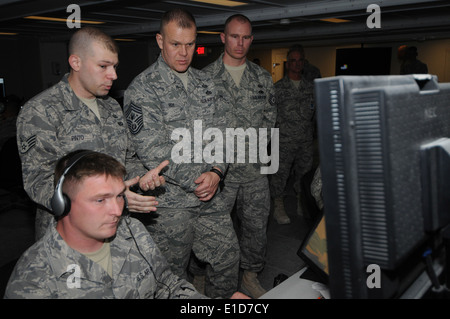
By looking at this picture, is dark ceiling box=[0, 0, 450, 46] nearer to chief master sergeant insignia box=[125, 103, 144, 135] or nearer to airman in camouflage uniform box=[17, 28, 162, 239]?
airman in camouflage uniform box=[17, 28, 162, 239]

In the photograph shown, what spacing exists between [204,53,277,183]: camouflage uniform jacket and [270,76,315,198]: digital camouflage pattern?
3.88 ft

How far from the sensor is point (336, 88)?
0.54 meters

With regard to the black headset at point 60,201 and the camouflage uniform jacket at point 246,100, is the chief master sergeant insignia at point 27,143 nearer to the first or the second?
the black headset at point 60,201

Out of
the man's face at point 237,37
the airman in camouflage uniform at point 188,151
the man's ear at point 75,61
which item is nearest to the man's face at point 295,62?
the man's face at point 237,37

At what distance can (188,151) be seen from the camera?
1.72 metres

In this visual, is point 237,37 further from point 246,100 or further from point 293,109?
point 293,109

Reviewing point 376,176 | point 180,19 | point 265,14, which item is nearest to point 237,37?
point 180,19

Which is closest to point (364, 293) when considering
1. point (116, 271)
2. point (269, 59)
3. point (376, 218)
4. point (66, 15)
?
point (376, 218)

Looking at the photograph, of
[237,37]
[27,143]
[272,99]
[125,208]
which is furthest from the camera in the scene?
[272,99]

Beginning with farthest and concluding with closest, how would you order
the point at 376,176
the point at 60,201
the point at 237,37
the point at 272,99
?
the point at 272,99 → the point at 237,37 → the point at 60,201 → the point at 376,176

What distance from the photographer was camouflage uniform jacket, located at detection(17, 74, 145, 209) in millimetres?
1441

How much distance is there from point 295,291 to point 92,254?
0.60 metres

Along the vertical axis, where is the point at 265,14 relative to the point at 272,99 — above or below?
above

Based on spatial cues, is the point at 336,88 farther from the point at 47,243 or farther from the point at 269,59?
the point at 269,59
